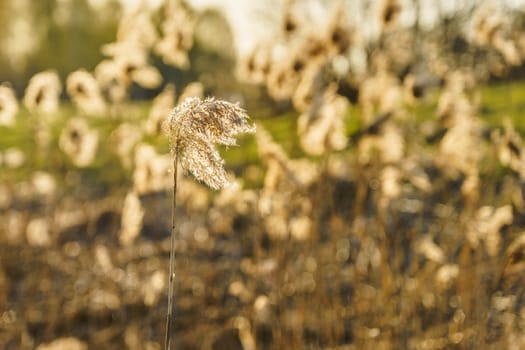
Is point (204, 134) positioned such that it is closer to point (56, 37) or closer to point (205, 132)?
point (205, 132)

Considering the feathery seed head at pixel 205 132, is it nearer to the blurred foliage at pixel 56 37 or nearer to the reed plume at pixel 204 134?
the reed plume at pixel 204 134

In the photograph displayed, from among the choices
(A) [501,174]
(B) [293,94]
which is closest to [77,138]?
(B) [293,94]

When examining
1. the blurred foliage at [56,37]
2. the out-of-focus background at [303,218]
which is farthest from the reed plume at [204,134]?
the blurred foliage at [56,37]

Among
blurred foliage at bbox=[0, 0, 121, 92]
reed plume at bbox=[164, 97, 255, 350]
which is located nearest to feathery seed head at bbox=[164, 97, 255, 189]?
reed plume at bbox=[164, 97, 255, 350]

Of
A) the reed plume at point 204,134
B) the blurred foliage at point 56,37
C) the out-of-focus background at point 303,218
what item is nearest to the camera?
the reed plume at point 204,134

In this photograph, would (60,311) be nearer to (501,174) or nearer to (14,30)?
(501,174)

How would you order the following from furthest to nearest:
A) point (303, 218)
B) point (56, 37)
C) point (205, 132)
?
point (56, 37) → point (303, 218) → point (205, 132)

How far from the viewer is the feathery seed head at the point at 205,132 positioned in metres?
1.29

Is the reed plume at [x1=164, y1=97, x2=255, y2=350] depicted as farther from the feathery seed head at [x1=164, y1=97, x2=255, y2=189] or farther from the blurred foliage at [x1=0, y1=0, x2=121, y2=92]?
the blurred foliage at [x1=0, y1=0, x2=121, y2=92]

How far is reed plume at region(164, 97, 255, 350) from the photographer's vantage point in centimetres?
129

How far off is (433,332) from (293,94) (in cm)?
110

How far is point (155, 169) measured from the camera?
359 centimetres

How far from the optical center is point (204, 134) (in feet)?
4.27

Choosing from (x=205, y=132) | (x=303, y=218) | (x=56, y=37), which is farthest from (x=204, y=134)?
(x=56, y=37)
